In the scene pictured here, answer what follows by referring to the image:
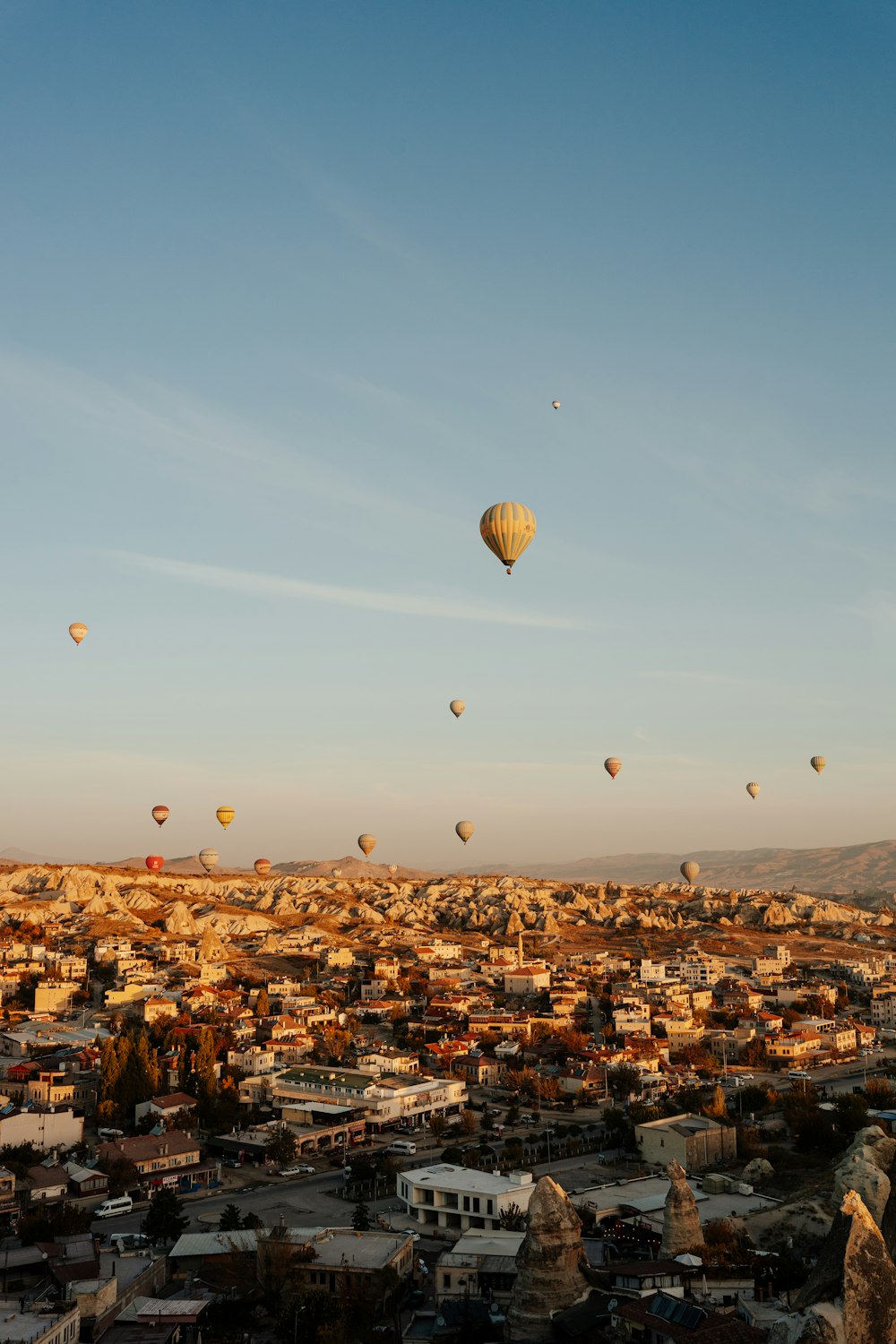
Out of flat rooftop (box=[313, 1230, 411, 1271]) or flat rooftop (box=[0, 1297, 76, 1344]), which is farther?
Result: flat rooftop (box=[313, 1230, 411, 1271])

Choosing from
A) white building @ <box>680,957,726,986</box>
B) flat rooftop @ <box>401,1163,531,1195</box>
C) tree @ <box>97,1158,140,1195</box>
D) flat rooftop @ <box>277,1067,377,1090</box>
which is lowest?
tree @ <box>97,1158,140,1195</box>

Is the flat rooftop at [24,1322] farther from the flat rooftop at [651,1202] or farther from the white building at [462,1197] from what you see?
the flat rooftop at [651,1202]

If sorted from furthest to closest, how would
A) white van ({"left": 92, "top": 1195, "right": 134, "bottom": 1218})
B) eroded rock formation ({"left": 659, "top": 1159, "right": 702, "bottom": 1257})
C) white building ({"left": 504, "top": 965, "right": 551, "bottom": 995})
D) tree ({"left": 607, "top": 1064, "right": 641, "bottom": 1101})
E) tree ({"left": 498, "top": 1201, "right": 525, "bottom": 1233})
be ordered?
1. white building ({"left": 504, "top": 965, "right": 551, "bottom": 995})
2. tree ({"left": 607, "top": 1064, "right": 641, "bottom": 1101})
3. white van ({"left": 92, "top": 1195, "right": 134, "bottom": 1218})
4. tree ({"left": 498, "top": 1201, "right": 525, "bottom": 1233})
5. eroded rock formation ({"left": 659, "top": 1159, "right": 702, "bottom": 1257})

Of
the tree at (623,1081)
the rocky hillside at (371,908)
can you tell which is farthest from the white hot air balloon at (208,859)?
the tree at (623,1081)

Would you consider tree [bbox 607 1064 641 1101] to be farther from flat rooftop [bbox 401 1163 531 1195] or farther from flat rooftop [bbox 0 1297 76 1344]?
flat rooftop [bbox 0 1297 76 1344]

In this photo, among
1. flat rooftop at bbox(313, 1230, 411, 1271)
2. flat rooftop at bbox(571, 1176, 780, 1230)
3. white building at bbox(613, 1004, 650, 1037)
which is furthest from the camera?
white building at bbox(613, 1004, 650, 1037)

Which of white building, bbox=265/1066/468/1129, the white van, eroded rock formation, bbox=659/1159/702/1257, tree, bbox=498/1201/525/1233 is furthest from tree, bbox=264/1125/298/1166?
eroded rock formation, bbox=659/1159/702/1257

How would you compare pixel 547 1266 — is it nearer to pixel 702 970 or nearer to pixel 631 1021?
pixel 631 1021
